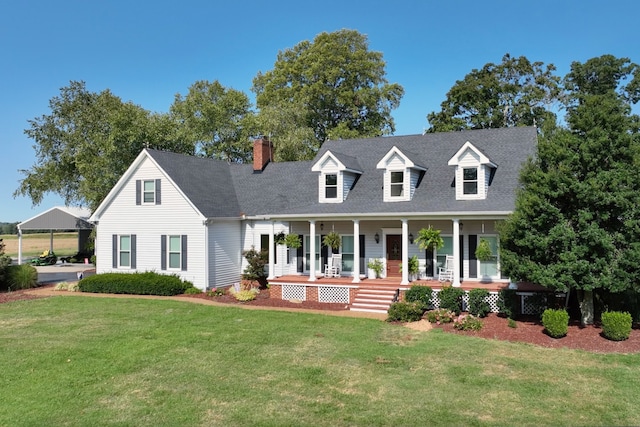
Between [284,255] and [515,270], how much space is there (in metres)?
12.3

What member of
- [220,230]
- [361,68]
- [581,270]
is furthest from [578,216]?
[361,68]

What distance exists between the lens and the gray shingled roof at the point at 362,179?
20.8 metres

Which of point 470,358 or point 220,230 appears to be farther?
point 220,230

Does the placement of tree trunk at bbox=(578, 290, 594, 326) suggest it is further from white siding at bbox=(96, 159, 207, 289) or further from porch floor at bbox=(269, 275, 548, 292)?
white siding at bbox=(96, 159, 207, 289)

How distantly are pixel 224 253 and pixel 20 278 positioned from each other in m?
11.4

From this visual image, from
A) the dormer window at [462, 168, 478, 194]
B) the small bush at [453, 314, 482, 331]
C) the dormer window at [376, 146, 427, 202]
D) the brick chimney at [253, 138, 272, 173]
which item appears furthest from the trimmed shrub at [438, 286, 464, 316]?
the brick chimney at [253, 138, 272, 173]

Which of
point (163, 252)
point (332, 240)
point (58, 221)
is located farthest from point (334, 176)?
point (58, 221)

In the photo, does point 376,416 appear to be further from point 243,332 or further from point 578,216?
point 578,216

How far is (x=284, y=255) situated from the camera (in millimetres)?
24797

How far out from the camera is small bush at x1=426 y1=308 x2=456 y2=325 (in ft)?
55.5

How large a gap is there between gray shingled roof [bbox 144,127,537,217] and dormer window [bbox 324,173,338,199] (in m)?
0.71

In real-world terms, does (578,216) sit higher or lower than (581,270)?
higher

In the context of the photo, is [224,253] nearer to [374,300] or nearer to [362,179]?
[362,179]

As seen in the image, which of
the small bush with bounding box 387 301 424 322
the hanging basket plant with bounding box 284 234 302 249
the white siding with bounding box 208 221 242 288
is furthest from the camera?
the white siding with bounding box 208 221 242 288
